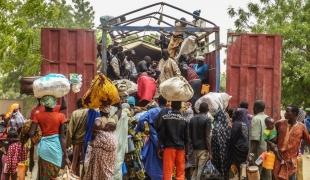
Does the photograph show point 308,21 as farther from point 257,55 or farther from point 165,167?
point 165,167

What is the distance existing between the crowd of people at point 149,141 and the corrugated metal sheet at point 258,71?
1654mm

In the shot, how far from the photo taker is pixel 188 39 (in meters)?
13.9

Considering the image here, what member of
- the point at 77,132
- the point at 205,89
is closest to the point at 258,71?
the point at 205,89

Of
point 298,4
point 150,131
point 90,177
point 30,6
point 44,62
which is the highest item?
point 298,4

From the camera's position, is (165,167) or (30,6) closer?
(165,167)

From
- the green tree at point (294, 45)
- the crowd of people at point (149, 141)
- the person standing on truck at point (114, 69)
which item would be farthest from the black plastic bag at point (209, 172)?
the green tree at point (294, 45)

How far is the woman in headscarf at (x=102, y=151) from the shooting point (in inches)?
312

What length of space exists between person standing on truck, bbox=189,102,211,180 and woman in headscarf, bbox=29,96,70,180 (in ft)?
7.35

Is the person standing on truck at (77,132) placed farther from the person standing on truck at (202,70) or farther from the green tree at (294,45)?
the green tree at (294,45)

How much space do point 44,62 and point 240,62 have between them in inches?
149

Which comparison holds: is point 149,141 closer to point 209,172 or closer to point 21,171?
point 209,172

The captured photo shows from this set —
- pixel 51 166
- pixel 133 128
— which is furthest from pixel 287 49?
pixel 51 166

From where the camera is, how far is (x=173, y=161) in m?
8.77

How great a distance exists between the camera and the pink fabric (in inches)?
474
